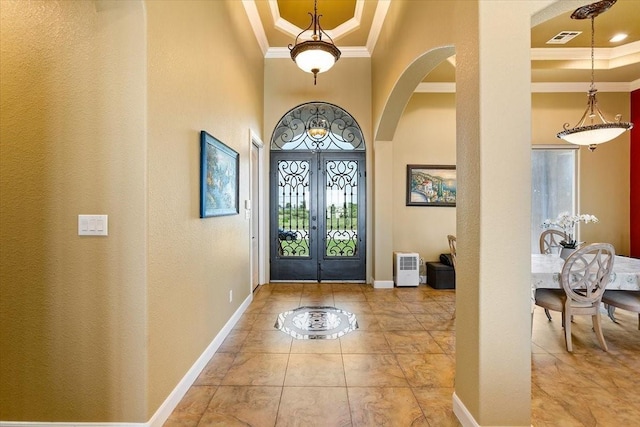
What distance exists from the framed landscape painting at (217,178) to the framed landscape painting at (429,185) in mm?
3599

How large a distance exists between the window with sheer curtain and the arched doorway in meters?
3.24

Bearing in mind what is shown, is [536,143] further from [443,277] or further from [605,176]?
[443,277]

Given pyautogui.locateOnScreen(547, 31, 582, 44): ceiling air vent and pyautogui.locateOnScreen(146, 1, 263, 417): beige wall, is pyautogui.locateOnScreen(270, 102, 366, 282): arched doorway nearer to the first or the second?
Result: pyautogui.locateOnScreen(146, 1, 263, 417): beige wall

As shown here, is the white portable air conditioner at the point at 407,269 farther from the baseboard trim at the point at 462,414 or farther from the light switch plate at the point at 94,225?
the light switch plate at the point at 94,225

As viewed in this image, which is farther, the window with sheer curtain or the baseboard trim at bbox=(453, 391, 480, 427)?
the window with sheer curtain

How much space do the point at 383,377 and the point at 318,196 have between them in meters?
3.75

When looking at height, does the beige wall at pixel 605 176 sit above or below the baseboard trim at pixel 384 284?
above

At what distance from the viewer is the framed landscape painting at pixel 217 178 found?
2705mm

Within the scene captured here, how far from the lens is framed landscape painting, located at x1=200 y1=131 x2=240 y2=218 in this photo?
2.71 metres

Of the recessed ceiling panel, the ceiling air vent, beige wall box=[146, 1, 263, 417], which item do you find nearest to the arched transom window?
the recessed ceiling panel

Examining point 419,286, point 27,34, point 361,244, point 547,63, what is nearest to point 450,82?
point 547,63

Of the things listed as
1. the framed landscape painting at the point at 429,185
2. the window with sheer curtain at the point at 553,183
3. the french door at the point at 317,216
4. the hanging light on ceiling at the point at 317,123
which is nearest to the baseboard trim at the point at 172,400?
the french door at the point at 317,216

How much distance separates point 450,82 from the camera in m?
5.96

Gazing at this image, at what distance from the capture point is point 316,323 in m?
3.87
